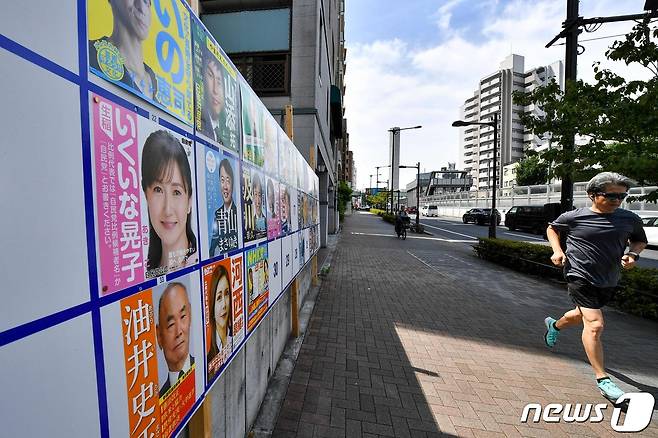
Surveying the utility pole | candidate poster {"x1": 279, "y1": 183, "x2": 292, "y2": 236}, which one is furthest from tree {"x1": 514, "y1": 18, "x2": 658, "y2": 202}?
candidate poster {"x1": 279, "y1": 183, "x2": 292, "y2": 236}

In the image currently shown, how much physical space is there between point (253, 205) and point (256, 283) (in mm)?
625

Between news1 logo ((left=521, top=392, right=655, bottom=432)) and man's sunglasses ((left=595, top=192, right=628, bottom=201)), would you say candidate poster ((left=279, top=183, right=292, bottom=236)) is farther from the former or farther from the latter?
man's sunglasses ((left=595, top=192, right=628, bottom=201))

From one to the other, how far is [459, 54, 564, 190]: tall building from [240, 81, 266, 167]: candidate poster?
260 ft

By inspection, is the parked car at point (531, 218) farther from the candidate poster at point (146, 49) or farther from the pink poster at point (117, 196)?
the pink poster at point (117, 196)

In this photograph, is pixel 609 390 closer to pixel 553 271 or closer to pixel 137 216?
pixel 137 216

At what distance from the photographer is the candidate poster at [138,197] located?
37.4 inches

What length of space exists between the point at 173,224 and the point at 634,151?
693cm

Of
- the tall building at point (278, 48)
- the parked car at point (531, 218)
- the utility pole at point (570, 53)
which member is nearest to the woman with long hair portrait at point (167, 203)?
the utility pole at point (570, 53)

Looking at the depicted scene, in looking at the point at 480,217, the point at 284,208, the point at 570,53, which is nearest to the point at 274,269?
the point at 284,208

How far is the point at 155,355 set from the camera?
3.95 ft

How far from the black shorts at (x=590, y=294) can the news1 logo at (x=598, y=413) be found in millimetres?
883

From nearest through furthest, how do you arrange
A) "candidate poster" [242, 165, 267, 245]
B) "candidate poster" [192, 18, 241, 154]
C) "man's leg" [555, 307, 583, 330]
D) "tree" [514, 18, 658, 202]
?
"candidate poster" [192, 18, 241, 154] → "candidate poster" [242, 165, 267, 245] → "man's leg" [555, 307, 583, 330] → "tree" [514, 18, 658, 202]

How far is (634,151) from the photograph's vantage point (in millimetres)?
5094

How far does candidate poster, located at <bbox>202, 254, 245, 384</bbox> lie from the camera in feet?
5.34
